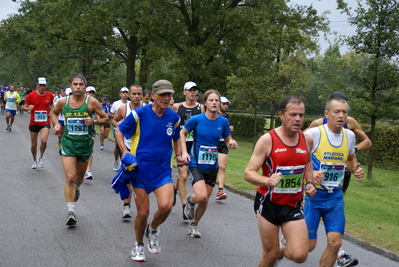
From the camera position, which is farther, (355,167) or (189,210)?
(189,210)

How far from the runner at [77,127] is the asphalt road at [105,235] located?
2.41 ft

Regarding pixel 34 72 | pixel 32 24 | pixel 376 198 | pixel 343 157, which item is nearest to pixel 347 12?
pixel 376 198

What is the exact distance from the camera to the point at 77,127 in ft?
24.4

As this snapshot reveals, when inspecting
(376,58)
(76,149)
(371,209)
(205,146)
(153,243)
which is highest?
(376,58)

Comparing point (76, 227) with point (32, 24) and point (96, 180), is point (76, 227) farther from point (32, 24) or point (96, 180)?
point (32, 24)

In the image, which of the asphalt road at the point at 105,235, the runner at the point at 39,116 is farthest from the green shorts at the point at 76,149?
the runner at the point at 39,116

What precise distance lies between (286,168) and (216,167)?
109 inches

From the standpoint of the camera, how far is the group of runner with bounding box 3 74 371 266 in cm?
446

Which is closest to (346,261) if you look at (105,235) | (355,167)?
(355,167)

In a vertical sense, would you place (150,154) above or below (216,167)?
above

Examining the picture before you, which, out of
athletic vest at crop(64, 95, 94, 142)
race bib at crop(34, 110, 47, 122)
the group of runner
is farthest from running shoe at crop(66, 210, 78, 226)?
race bib at crop(34, 110, 47, 122)

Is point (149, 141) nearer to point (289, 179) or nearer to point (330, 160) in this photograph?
point (289, 179)

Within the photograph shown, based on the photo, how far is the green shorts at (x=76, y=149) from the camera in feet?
24.0

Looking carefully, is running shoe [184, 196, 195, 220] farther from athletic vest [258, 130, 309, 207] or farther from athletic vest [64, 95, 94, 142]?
athletic vest [258, 130, 309, 207]
